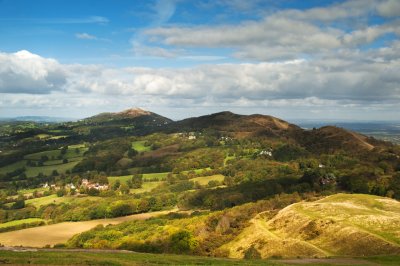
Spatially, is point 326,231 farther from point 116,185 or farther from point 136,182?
A: point 116,185

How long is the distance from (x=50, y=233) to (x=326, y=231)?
82610 millimetres

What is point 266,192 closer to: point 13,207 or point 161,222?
point 161,222

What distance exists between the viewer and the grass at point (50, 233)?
104m

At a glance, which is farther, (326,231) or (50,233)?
(50,233)

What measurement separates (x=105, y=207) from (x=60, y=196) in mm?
43416

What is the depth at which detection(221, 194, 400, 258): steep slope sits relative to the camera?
2753 inches

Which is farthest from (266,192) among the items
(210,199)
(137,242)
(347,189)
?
(137,242)

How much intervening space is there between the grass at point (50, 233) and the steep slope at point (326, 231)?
169ft

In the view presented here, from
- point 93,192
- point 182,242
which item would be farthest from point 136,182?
point 182,242

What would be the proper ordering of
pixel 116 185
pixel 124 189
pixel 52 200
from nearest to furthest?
1. pixel 52 200
2. pixel 124 189
3. pixel 116 185

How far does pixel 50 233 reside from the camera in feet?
386

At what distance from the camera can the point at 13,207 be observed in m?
163

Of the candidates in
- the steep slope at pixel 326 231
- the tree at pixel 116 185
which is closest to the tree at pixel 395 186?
the steep slope at pixel 326 231

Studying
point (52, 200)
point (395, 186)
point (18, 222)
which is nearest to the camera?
point (18, 222)
